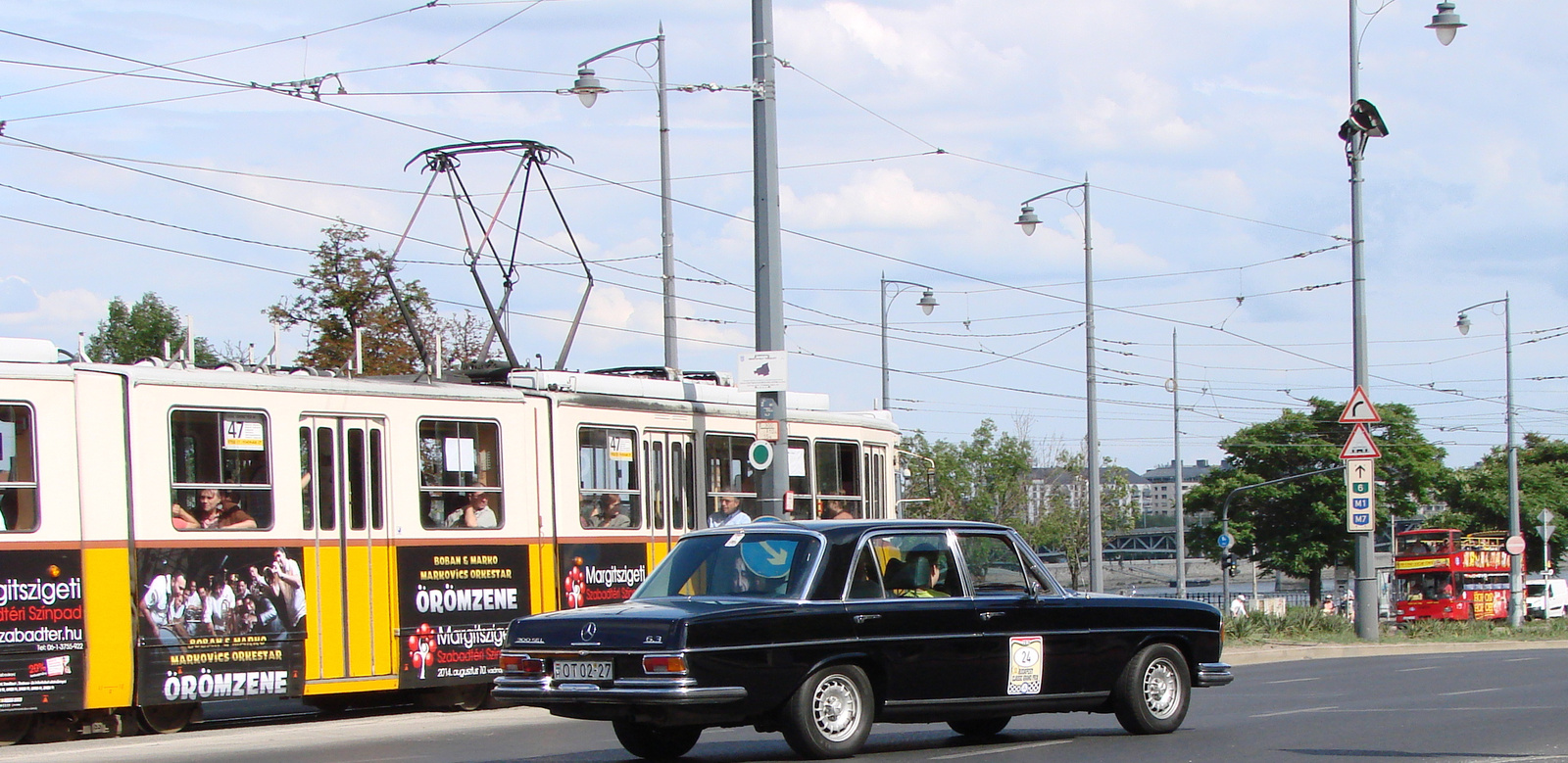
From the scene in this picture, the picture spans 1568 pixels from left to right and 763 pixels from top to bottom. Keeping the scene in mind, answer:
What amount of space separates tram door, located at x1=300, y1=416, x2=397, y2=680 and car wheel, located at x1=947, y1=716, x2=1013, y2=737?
5.74 meters

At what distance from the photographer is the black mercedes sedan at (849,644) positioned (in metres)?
9.51

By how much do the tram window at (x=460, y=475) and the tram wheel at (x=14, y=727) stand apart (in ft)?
12.0

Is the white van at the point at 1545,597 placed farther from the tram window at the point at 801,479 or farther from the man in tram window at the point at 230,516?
the man in tram window at the point at 230,516

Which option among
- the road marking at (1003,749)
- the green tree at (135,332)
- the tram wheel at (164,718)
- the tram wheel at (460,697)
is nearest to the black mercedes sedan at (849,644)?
the road marking at (1003,749)

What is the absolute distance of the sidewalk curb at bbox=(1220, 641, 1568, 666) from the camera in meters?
25.5

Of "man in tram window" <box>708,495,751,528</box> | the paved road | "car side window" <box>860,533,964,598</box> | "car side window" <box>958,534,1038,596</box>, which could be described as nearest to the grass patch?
the paved road

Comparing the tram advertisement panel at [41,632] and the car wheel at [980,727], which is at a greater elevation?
the tram advertisement panel at [41,632]

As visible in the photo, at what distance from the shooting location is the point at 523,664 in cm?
995

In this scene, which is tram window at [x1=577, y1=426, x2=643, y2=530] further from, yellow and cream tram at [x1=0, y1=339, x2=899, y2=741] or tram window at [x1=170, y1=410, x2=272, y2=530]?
tram window at [x1=170, y1=410, x2=272, y2=530]

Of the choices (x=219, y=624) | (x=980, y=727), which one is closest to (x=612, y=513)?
(x=219, y=624)

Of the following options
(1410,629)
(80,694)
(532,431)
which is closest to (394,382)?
(532,431)

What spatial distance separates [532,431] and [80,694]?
4940 mm

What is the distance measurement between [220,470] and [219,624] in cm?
125

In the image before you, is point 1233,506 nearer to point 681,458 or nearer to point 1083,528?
point 1083,528
